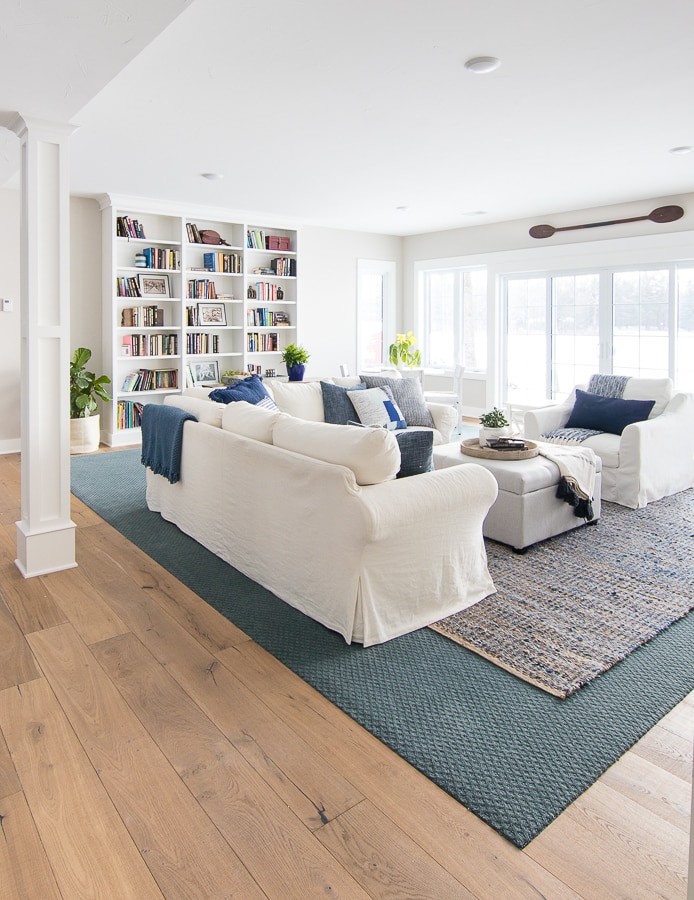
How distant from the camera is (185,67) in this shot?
3223mm

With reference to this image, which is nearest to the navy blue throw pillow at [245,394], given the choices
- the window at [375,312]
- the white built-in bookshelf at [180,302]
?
the white built-in bookshelf at [180,302]

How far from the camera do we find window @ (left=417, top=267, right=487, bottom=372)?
28.2 feet

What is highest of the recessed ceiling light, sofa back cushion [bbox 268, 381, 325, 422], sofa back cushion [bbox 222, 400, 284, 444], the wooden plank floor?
the recessed ceiling light

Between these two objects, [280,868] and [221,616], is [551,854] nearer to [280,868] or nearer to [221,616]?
[280,868]

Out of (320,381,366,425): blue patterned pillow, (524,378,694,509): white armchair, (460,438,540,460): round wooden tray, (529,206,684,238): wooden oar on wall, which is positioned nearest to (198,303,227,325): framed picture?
(320,381,366,425): blue patterned pillow

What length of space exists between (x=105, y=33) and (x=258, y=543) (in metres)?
2.10

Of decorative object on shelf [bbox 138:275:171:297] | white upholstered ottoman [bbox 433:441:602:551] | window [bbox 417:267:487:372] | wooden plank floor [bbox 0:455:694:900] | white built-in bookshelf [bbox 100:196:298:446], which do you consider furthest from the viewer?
window [bbox 417:267:487:372]

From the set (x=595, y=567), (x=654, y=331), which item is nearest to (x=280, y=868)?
(x=595, y=567)

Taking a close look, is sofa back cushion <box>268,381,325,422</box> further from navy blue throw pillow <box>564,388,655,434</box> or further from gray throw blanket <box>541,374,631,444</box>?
navy blue throw pillow <box>564,388,655,434</box>

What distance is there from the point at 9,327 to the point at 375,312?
4815 mm

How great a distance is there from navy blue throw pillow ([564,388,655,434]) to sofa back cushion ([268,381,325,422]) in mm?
2040

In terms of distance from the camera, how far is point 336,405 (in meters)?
5.06

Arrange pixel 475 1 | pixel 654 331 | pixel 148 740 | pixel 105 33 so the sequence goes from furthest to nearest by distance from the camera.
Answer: pixel 654 331
pixel 475 1
pixel 105 33
pixel 148 740

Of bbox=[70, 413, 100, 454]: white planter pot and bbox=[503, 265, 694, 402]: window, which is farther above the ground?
bbox=[503, 265, 694, 402]: window
